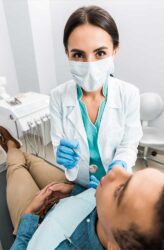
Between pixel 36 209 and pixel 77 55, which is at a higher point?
pixel 77 55

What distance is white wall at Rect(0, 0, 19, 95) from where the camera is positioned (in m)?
1.96

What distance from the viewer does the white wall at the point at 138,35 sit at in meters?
1.70

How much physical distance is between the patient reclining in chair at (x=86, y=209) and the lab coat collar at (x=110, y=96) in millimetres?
422

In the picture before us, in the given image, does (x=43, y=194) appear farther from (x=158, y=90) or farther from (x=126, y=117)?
(x=158, y=90)

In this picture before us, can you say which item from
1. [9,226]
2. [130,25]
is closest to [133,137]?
[9,226]

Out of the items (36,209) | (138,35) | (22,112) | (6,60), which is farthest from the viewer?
(6,60)

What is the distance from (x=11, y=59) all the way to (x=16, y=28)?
0.33 metres

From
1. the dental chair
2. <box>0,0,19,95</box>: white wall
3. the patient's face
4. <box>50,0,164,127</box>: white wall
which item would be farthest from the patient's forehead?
<box>0,0,19,95</box>: white wall

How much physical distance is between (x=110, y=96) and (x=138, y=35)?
1.13 m

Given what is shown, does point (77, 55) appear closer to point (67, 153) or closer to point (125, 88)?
point (125, 88)

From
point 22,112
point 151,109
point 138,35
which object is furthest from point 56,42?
point 151,109

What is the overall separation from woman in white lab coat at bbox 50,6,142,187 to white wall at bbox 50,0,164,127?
1026 millimetres

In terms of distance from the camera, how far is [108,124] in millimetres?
953

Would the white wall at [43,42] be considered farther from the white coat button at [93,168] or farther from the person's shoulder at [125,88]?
the white coat button at [93,168]
